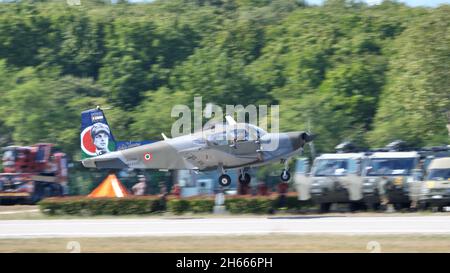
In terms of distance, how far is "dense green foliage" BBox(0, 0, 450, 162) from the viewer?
48531 mm

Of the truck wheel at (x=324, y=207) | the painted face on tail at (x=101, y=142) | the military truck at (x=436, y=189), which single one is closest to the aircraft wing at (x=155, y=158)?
the painted face on tail at (x=101, y=142)

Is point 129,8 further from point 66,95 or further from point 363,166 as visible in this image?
point 363,166

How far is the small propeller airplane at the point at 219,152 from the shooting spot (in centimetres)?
3166

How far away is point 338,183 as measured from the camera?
1134 inches

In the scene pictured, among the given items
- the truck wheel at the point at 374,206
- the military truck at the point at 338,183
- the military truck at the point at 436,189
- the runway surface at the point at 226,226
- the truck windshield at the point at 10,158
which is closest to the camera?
the runway surface at the point at 226,226

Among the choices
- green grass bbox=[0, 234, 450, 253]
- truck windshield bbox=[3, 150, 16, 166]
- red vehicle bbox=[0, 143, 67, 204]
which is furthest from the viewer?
truck windshield bbox=[3, 150, 16, 166]

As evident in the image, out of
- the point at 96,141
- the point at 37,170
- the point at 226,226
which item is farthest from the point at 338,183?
the point at 37,170

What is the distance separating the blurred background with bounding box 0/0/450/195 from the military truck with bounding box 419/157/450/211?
15179 millimetres

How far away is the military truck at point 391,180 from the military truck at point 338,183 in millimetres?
300

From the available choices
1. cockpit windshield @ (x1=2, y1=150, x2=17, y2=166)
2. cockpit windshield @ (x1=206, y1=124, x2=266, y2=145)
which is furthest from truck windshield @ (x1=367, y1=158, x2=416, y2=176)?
cockpit windshield @ (x1=2, y1=150, x2=17, y2=166)

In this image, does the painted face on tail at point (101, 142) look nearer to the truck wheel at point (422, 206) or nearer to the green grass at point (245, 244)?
the truck wheel at point (422, 206)

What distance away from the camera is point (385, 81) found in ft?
183

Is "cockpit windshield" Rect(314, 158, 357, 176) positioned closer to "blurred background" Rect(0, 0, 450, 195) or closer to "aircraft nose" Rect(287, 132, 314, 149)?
"aircraft nose" Rect(287, 132, 314, 149)

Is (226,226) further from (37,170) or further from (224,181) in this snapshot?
(37,170)
